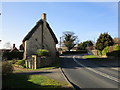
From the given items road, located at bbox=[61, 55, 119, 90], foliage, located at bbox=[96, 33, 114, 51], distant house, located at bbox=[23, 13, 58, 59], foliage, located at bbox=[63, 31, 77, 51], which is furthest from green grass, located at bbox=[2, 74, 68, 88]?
foliage, located at bbox=[63, 31, 77, 51]

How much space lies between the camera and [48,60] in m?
26.6

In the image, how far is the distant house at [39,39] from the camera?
33.5 m

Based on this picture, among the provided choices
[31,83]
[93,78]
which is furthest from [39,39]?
[31,83]

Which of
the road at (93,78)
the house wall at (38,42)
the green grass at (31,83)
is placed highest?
the house wall at (38,42)

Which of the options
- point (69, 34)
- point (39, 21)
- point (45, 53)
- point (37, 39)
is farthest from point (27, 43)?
point (69, 34)

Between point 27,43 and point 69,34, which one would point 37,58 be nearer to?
point 27,43

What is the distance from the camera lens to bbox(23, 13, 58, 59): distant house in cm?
3347

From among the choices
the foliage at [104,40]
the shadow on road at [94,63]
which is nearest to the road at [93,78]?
the shadow on road at [94,63]

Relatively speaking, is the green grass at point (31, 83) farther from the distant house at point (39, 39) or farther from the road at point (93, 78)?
the distant house at point (39, 39)

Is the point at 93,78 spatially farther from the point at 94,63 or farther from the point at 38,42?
the point at 38,42

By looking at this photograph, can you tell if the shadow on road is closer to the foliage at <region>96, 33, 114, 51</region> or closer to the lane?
the lane

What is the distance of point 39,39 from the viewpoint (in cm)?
3438

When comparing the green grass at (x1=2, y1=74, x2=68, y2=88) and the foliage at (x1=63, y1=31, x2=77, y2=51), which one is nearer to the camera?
the green grass at (x1=2, y1=74, x2=68, y2=88)

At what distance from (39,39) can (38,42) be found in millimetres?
633
